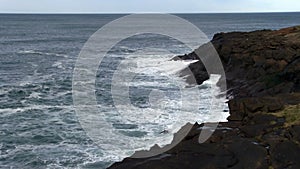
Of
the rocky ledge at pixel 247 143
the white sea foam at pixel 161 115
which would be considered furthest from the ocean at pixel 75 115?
the rocky ledge at pixel 247 143

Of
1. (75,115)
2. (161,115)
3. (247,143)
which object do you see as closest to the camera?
(247,143)

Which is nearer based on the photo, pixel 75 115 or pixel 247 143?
pixel 247 143

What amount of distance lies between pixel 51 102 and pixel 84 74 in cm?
1505

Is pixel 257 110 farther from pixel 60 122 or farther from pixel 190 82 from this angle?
pixel 190 82

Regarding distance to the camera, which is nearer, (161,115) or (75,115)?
(161,115)

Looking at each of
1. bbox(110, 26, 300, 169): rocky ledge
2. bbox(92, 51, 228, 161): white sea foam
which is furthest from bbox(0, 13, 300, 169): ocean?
bbox(110, 26, 300, 169): rocky ledge

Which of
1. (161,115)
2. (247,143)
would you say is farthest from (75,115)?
(247,143)

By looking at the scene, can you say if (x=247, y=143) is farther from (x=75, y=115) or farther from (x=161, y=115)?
(x=75, y=115)

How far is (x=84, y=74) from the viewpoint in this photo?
4953 cm

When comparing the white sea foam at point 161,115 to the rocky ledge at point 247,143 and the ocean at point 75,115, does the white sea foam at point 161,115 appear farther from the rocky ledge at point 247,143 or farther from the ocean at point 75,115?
the rocky ledge at point 247,143

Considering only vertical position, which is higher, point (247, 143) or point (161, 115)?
point (247, 143)

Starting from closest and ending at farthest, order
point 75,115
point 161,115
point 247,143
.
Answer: point 247,143 → point 161,115 → point 75,115

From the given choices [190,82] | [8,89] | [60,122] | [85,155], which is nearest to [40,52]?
[8,89]

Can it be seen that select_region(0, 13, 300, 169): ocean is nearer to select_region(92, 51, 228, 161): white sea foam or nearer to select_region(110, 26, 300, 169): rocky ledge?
select_region(92, 51, 228, 161): white sea foam
